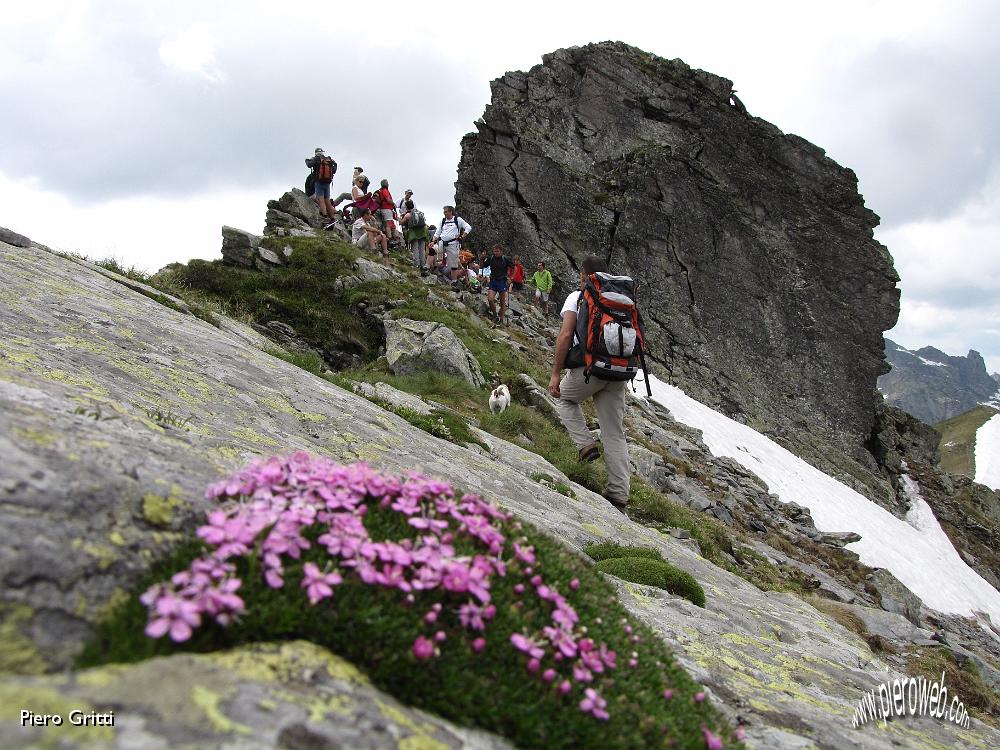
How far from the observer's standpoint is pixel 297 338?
21203 millimetres

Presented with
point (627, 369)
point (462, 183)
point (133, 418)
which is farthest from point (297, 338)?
point (462, 183)

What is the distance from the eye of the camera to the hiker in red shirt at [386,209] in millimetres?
33597

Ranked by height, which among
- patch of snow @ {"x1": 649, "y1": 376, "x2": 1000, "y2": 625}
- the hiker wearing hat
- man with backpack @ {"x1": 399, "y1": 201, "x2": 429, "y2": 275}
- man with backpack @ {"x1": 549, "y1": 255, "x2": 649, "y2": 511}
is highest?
the hiker wearing hat

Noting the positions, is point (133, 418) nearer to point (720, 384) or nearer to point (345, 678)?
point (345, 678)

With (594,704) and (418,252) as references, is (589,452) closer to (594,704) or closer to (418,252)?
(594,704)

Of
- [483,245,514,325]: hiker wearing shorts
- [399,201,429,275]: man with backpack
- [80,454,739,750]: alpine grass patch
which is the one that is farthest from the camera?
[399,201,429,275]: man with backpack

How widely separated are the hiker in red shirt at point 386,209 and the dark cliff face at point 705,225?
18.2 m

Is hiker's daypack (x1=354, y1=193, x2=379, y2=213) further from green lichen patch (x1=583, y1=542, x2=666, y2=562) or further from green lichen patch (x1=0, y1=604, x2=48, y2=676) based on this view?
green lichen patch (x1=0, y1=604, x2=48, y2=676)

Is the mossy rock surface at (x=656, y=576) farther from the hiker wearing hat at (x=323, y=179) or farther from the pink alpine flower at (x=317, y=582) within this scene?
the hiker wearing hat at (x=323, y=179)

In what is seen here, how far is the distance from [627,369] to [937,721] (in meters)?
6.63

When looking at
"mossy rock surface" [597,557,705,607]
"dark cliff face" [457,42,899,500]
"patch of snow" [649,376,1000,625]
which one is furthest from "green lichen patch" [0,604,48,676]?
"dark cliff face" [457,42,899,500]

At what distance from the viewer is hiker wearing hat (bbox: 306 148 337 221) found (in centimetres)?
3362

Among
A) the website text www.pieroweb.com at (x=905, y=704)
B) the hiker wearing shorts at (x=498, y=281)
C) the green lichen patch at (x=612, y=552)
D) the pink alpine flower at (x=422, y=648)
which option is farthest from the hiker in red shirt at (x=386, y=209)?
the pink alpine flower at (x=422, y=648)

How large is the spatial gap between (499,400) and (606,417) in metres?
6.05
